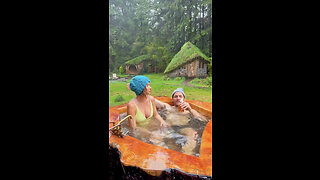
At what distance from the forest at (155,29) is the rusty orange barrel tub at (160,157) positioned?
29.9 inches

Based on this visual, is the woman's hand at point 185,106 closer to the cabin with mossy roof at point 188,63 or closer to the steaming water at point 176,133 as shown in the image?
the steaming water at point 176,133

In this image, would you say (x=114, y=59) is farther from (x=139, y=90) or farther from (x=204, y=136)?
(x=204, y=136)

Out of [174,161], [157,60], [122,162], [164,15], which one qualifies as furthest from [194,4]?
[122,162]

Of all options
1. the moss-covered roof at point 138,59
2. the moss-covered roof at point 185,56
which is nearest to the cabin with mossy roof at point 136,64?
the moss-covered roof at point 138,59

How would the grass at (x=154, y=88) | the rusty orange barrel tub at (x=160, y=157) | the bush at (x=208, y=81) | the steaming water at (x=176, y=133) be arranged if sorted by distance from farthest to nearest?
the grass at (x=154, y=88), the bush at (x=208, y=81), the steaming water at (x=176, y=133), the rusty orange barrel tub at (x=160, y=157)

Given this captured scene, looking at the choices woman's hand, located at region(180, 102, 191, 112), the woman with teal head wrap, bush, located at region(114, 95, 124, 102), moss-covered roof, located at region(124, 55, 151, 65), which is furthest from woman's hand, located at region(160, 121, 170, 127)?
moss-covered roof, located at region(124, 55, 151, 65)

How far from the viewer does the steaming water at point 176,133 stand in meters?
1.90

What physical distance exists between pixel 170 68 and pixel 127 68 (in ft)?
1.49

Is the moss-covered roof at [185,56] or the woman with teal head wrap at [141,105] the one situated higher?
the moss-covered roof at [185,56]

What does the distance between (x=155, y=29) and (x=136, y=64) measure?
424 mm

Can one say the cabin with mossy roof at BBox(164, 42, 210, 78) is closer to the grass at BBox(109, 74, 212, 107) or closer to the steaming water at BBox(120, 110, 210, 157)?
the grass at BBox(109, 74, 212, 107)

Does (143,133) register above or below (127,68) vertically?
below

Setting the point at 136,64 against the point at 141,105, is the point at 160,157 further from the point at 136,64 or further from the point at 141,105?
the point at 136,64

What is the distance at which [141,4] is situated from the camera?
2250mm
